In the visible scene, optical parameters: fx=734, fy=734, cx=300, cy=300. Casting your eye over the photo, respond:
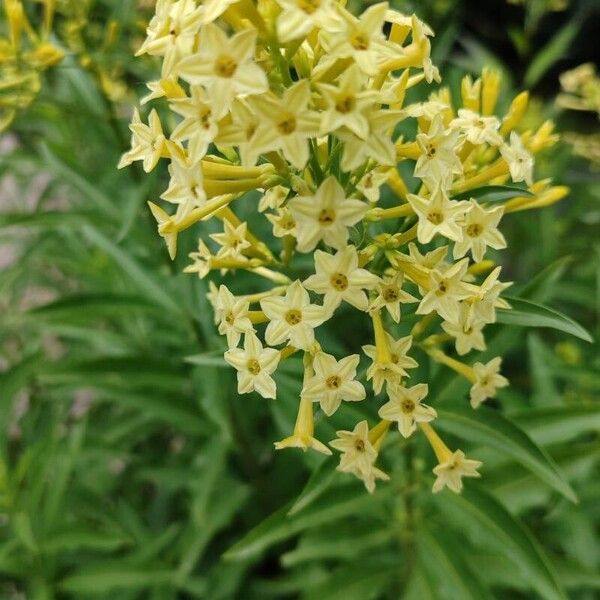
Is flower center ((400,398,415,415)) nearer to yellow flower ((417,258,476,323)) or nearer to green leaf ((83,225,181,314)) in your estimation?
yellow flower ((417,258,476,323))

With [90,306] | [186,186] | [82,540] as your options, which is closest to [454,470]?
[186,186]

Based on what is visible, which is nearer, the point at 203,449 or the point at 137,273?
the point at 137,273

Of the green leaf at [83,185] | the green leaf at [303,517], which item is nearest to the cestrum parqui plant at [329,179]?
the green leaf at [303,517]

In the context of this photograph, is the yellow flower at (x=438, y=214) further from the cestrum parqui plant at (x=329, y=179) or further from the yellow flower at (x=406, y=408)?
the yellow flower at (x=406, y=408)

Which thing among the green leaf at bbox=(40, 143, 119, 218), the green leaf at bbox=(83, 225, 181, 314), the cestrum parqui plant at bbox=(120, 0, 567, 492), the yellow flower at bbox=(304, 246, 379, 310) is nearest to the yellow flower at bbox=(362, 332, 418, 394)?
the cestrum parqui plant at bbox=(120, 0, 567, 492)

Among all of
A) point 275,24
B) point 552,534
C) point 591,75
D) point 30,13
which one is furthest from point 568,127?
point 275,24

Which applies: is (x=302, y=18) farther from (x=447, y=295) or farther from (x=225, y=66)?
(x=447, y=295)
